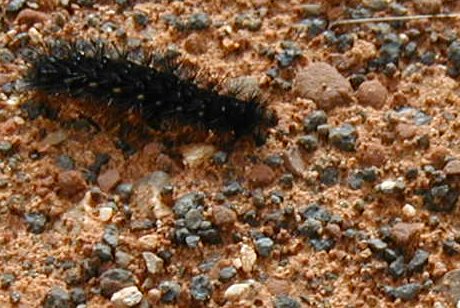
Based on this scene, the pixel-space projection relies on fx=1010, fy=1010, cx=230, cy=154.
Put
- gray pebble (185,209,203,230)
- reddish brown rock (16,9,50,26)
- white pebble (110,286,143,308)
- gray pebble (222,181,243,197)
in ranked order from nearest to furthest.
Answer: white pebble (110,286,143,308) → gray pebble (185,209,203,230) → gray pebble (222,181,243,197) → reddish brown rock (16,9,50,26)

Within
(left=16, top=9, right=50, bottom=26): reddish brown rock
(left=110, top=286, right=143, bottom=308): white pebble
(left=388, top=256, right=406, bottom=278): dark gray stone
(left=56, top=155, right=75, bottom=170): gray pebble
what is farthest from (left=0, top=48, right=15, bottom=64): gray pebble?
(left=388, top=256, right=406, bottom=278): dark gray stone

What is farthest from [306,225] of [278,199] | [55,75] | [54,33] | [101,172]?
[54,33]

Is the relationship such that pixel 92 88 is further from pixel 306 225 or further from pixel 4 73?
pixel 306 225

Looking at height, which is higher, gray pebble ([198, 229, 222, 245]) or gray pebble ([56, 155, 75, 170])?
gray pebble ([56, 155, 75, 170])

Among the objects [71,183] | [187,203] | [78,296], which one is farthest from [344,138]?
[78,296]

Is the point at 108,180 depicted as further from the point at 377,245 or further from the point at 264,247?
the point at 377,245

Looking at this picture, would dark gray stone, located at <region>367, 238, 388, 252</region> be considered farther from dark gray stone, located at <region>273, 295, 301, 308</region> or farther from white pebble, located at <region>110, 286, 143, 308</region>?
white pebble, located at <region>110, 286, 143, 308</region>

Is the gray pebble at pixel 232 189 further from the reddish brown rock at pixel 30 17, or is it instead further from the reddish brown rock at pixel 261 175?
the reddish brown rock at pixel 30 17
